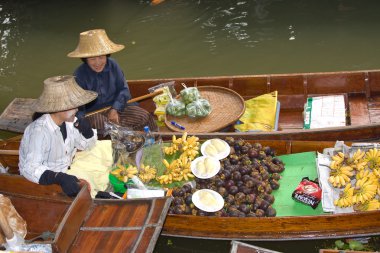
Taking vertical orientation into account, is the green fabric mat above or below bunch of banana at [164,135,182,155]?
below

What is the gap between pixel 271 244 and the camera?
4410 mm

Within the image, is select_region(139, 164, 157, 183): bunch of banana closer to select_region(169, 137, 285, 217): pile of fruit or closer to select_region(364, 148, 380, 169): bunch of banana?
select_region(169, 137, 285, 217): pile of fruit

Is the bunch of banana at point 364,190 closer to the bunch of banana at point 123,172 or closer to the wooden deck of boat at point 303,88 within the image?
the wooden deck of boat at point 303,88

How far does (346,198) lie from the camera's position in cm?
370

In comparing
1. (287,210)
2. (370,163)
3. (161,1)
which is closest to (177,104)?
(287,210)

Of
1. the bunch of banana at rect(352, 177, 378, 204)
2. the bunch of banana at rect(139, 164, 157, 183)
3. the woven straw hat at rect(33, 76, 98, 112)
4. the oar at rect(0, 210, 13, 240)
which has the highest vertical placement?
the woven straw hat at rect(33, 76, 98, 112)

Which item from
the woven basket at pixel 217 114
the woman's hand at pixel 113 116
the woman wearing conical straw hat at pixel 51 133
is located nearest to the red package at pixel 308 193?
the woven basket at pixel 217 114

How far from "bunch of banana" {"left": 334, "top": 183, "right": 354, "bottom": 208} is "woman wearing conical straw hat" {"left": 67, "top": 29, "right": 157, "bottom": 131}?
2.50m

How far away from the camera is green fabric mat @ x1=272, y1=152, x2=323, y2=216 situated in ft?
12.8

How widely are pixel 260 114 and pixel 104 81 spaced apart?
1976 millimetres

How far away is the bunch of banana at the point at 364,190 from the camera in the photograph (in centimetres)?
363

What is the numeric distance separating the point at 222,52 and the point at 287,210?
17.5 feet

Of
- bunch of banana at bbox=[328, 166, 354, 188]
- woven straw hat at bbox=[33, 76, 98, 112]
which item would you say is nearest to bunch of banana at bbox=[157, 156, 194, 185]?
woven straw hat at bbox=[33, 76, 98, 112]

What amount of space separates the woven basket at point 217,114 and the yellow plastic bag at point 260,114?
181 mm
